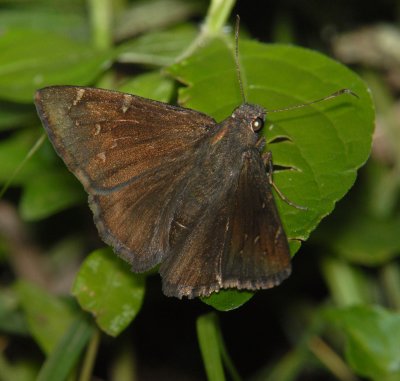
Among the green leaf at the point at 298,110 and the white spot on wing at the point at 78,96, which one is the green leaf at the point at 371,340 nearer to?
the green leaf at the point at 298,110

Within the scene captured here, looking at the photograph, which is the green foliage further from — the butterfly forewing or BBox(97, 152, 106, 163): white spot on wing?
BBox(97, 152, 106, 163): white spot on wing

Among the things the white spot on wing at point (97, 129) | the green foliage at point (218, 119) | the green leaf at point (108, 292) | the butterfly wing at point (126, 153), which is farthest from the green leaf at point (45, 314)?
the white spot on wing at point (97, 129)

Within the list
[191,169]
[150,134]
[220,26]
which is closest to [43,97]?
[150,134]

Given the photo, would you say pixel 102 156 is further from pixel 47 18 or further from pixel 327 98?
pixel 47 18

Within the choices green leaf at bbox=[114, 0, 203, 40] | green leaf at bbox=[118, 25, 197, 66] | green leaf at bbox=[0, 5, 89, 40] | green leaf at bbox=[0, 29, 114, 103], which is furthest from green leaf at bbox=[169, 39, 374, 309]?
green leaf at bbox=[0, 5, 89, 40]

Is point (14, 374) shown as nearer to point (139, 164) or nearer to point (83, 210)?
point (83, 210)

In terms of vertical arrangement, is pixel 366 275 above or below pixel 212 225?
below
